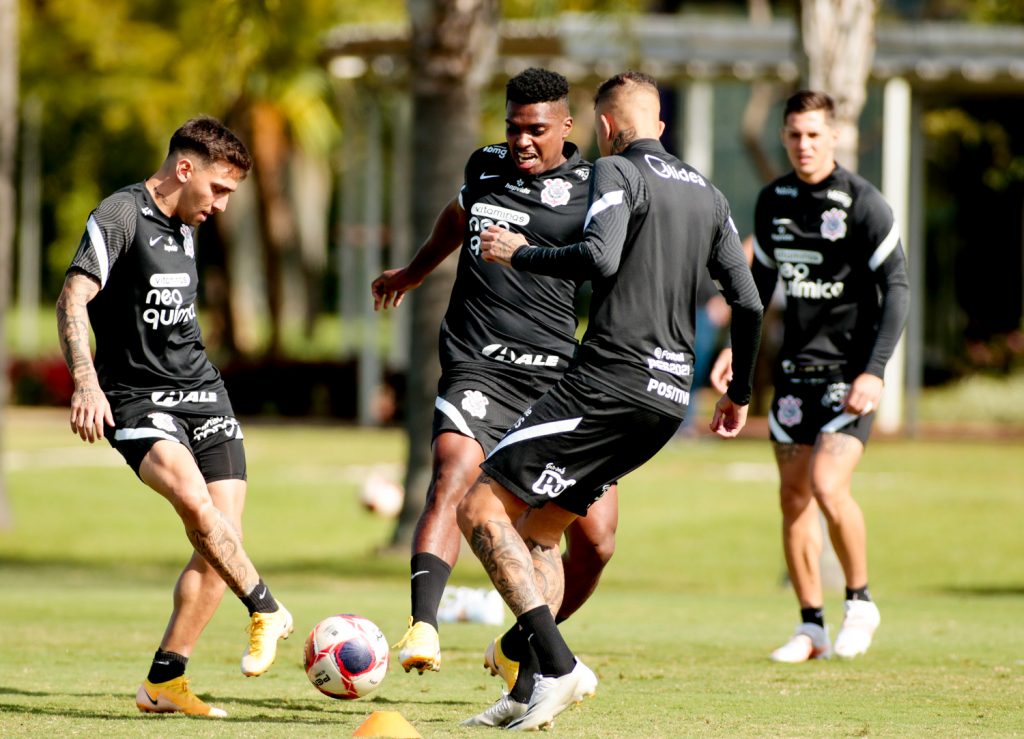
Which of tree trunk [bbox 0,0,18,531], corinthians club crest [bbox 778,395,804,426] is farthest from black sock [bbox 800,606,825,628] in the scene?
tree trunk [bbox 0,0,18,531]

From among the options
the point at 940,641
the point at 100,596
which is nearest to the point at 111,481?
the point at 100,596

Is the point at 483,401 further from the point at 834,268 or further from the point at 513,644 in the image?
the point at 834,268

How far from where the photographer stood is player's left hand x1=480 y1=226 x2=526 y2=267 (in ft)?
19.9

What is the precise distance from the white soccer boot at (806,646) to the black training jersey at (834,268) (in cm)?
128

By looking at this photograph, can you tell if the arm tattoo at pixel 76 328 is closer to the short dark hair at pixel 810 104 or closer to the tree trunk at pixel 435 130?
the short dark hair at pixel 810 104

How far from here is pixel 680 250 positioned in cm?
616

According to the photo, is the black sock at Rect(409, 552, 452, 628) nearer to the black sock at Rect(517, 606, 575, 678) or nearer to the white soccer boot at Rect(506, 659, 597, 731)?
the black sock at Rect(517, 606, 575, 678)

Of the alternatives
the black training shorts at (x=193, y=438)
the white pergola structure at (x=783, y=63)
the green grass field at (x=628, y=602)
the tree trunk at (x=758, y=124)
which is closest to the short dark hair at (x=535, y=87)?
the black training shorts at (x=193, y=438)

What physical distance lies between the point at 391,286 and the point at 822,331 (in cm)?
223

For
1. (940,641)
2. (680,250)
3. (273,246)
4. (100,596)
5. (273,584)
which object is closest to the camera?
(680,250)

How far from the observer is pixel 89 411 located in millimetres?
6227

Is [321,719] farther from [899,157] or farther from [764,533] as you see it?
[899,157]

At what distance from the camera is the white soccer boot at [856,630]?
8359 millimetres

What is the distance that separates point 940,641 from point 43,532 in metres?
11.7
